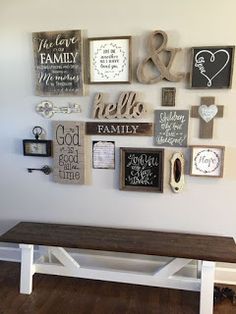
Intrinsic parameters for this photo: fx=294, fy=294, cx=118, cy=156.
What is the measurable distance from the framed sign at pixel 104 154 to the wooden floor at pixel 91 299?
89 centimetres

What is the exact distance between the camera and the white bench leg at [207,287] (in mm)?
1836

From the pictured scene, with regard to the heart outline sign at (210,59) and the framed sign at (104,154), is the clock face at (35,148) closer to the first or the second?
the framed sign at (104,154)

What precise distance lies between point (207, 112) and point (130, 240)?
3.33 feet

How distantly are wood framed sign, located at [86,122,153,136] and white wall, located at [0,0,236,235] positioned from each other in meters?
0.05

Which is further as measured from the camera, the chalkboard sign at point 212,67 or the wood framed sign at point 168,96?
the wood framed sign at point 168,96

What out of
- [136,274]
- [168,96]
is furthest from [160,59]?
[136,274]

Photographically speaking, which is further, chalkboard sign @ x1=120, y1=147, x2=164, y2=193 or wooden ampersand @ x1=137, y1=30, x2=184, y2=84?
chalkboard sign @ x1=120, y1=147, x2=164, y2=193

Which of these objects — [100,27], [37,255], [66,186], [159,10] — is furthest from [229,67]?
[37,255]

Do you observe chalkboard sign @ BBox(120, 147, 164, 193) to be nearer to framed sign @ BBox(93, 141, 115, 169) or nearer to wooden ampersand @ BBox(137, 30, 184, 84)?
framed sign @ BBox(93, 141, 115, 169)

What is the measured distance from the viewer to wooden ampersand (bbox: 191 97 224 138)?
1980 mm

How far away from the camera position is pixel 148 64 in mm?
2031

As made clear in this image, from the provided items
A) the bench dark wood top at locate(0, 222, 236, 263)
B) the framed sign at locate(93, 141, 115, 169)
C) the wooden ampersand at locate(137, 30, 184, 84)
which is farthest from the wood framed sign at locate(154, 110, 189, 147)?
the bench dark wood top at locate(0, 222, 236, 263)

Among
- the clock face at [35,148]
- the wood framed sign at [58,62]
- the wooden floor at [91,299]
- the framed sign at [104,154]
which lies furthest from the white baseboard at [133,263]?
the wood framed sign at [58,62]

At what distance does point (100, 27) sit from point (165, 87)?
0.62m
